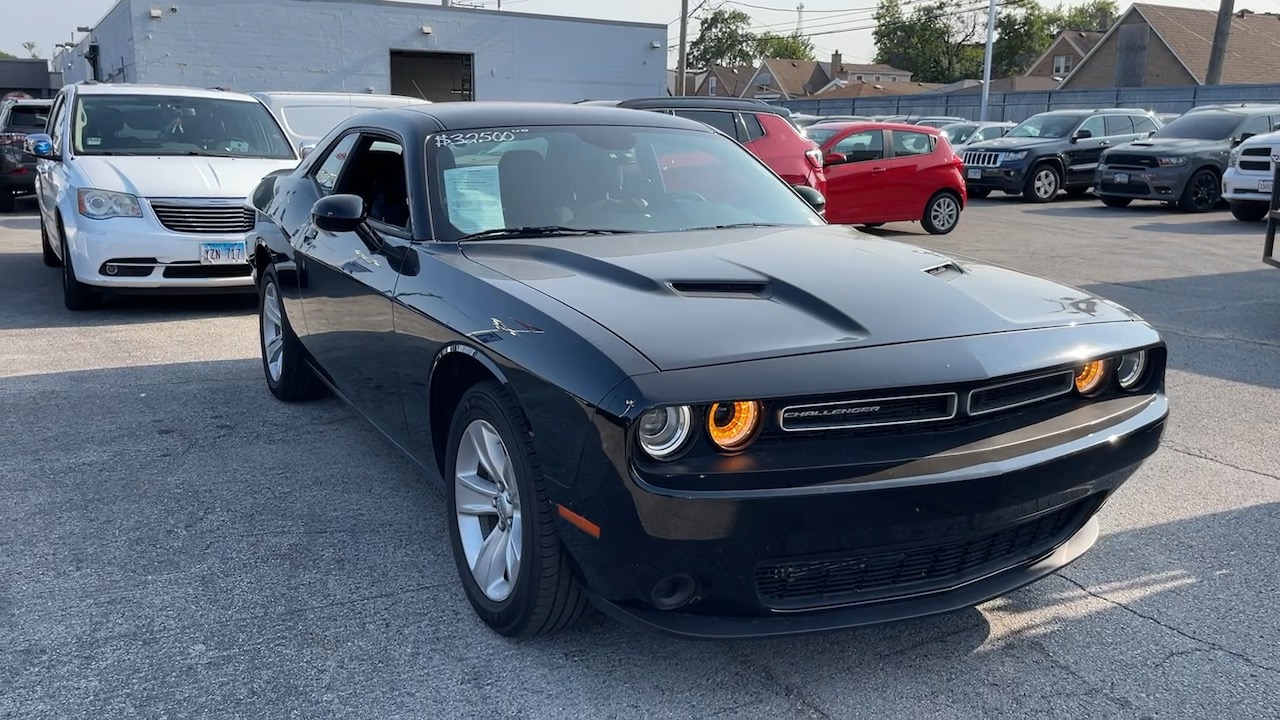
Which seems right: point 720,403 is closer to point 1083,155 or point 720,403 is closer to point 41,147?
point 41,147

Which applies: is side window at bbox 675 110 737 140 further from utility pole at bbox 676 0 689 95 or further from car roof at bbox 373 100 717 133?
utility pole at bbox 676 0 689 95

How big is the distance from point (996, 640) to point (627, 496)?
1345 mm

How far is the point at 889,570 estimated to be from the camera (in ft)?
9.06

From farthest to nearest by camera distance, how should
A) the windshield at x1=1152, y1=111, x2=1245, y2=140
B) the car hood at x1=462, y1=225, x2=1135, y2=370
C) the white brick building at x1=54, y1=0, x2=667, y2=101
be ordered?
1. the white brick building at x1=54, y1=0, x2=667, y2=101
2. the windshield at x1=1152, y1=111, x2=1245, y2=140
3. the car hood at x1=462, y1=225, x2=1135, y2=370

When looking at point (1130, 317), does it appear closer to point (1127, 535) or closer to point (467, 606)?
point (1127, 535)

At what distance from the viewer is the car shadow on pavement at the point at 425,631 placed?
9.32ft

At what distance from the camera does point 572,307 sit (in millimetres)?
2943

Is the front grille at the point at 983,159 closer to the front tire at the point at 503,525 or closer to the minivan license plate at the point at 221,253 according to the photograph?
the minivan license plate at the point at 221,253

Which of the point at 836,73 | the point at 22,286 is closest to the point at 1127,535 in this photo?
the point at 22,286

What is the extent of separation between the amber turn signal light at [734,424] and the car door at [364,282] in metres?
1.61

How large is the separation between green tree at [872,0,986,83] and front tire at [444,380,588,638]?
91.5 metres

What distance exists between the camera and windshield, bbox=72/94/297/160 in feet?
29.0

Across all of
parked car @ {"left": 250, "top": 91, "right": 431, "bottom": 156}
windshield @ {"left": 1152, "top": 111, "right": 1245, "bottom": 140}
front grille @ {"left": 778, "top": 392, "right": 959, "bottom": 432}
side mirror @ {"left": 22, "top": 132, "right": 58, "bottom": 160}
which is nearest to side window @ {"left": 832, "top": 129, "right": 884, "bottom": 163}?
parked car @ {"left": 250, "top": 91, "right": 431, "bottom": 156}

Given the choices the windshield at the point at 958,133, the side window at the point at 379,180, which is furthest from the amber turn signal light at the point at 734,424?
the windshield at the point at 958,133
